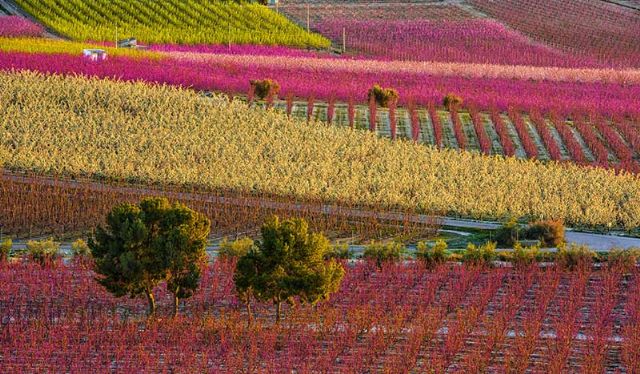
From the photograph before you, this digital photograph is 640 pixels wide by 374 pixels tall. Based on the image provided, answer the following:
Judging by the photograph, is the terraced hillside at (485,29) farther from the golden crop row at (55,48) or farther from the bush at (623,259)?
the bush at (623,259)

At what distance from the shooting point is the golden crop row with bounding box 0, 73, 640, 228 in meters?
42.1

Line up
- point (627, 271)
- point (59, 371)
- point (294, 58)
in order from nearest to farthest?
point (59, 371)
point (627, 271)
point (294, 58)

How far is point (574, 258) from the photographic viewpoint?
35594 mm

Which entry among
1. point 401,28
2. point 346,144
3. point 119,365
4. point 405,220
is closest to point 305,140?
point 346,144

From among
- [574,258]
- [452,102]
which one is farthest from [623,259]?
[452,102]

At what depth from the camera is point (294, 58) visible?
223 feet

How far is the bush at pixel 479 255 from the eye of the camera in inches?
1395

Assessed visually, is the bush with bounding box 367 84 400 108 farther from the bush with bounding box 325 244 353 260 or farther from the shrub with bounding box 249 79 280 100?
the bush with bounding box 325 244 353 260

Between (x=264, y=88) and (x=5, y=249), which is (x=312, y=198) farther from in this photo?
(x=264, y=88)

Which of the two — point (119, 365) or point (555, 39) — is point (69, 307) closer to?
point (119, 365)

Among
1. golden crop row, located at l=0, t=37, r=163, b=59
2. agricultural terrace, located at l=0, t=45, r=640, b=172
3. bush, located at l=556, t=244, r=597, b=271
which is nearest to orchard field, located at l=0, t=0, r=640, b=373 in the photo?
bush, located at l=556, t=244, r=597, b=271

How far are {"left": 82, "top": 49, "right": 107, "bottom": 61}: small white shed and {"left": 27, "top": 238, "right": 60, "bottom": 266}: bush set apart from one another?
26.8 meters

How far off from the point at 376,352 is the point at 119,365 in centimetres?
441

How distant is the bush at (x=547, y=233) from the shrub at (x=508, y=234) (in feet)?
1.04
